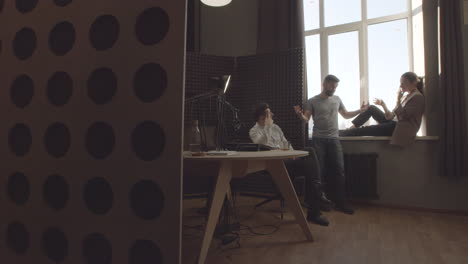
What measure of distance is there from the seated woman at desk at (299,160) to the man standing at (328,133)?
334 mm

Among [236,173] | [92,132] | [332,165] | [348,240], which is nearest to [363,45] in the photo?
[332,165]

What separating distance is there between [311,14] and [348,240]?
3.02 metres

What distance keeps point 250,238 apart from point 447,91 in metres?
2.41

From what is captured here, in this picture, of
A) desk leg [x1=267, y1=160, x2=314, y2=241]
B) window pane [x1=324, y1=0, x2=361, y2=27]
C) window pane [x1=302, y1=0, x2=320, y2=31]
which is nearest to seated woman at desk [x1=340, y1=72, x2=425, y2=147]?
window pane [x1=324, y1=0, x2=361, y2=27]

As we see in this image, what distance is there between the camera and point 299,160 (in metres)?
2.98

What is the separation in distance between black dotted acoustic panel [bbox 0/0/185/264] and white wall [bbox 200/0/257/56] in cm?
348

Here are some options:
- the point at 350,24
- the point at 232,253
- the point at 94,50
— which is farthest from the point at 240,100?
the point at 94,50

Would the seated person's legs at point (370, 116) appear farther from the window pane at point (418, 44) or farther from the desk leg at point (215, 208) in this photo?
the desk leg at point (215, 208)

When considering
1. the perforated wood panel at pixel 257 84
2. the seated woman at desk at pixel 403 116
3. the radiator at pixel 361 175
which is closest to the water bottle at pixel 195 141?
the perforated wood panel at pixel 257 84

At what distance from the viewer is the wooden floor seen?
1791 millimetres

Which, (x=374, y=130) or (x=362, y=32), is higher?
(x=362, y=32)

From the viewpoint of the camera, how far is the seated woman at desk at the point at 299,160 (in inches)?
101

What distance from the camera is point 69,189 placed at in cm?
75

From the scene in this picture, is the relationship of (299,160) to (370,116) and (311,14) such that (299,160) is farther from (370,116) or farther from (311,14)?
(311,14)
